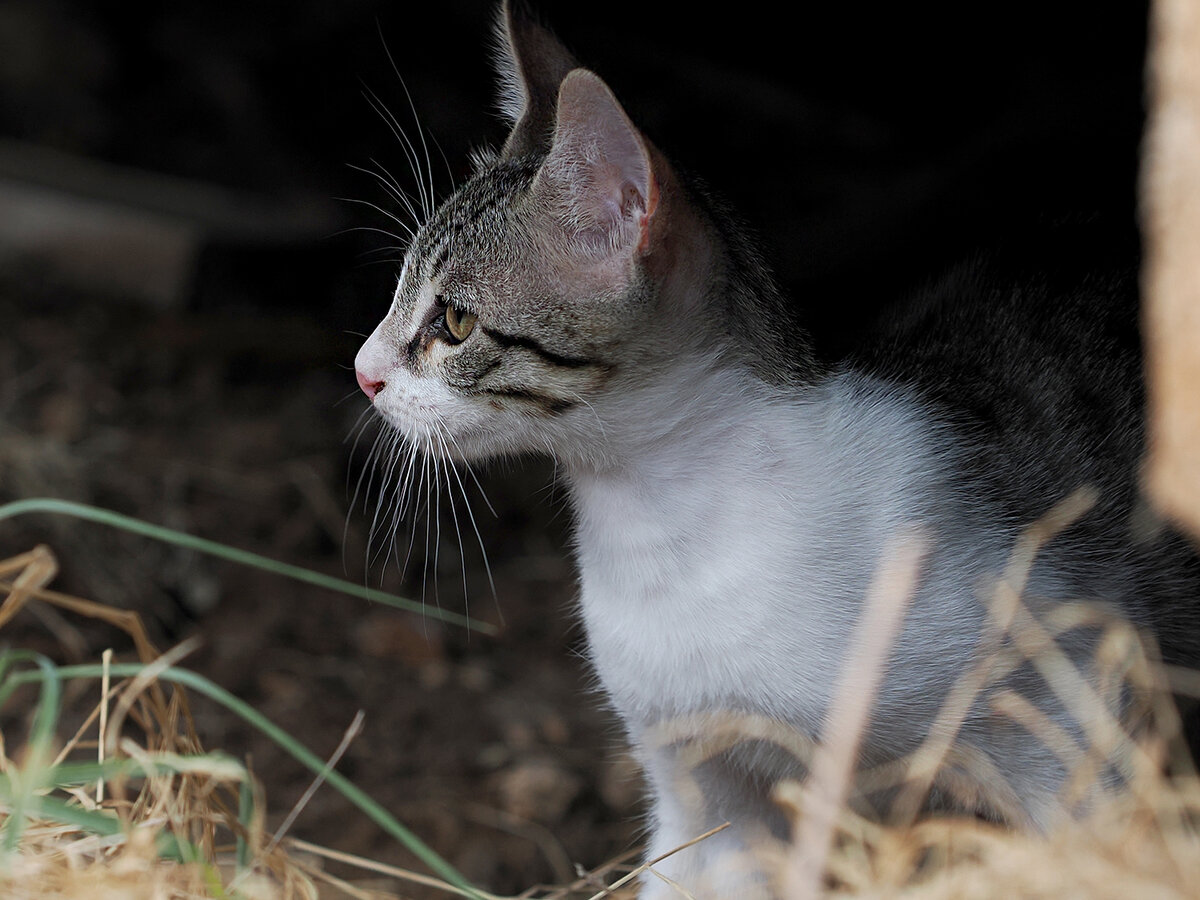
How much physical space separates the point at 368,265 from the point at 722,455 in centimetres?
173

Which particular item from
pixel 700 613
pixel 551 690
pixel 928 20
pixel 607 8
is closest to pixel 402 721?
pixel 551 690

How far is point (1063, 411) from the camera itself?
5.47 feet

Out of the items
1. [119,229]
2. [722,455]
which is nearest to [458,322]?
[722,455]

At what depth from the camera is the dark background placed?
8.43 feet

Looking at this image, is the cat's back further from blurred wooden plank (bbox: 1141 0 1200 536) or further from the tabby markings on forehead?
the tabby markings on forehead

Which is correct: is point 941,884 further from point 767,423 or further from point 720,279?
point 720,279

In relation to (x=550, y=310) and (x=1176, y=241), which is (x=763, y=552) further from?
(x=1176, y=241)

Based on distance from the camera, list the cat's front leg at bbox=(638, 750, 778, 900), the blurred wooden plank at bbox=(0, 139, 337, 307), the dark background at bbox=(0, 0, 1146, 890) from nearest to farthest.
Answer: the cat's front leg at bbox=(638, 750, 778, 900)
the dark background at bbox=(0, 0, 1146, 890)
the blurred wooden plank at bbox=(0, 139, 337, 307)

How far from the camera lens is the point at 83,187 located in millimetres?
3885

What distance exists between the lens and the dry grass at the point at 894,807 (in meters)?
1.11

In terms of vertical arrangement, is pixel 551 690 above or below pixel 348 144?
below

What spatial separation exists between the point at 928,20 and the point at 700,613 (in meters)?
3.17

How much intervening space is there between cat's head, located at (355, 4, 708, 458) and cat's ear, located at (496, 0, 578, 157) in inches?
6.6

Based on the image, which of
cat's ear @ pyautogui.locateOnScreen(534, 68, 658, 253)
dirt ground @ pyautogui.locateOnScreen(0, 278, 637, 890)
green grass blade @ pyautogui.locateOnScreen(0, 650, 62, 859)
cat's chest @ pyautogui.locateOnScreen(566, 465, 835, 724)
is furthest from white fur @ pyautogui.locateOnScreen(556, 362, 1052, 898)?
green grass blade @ pyautogui.locateOnScreen(0, 650, 62, 859)
